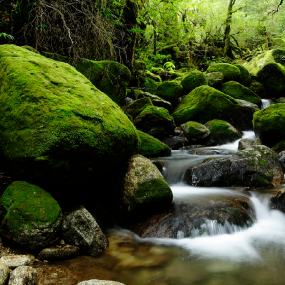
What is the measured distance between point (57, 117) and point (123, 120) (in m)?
1.20

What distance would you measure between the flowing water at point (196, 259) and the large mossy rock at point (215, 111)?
5955 mm

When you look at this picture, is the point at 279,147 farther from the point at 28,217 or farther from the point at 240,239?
the point at 28,217

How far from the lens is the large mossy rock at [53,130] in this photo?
3045 mm

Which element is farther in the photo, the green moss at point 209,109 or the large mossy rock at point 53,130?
the green moss at point 209,109

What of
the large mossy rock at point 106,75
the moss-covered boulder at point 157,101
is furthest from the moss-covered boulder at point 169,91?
the large mossy rock at point 106,75

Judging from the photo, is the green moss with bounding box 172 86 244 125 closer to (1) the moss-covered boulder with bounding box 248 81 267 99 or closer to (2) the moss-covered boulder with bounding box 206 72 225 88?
(2) the moss-covered boulder with bounding box 206 72 225 88

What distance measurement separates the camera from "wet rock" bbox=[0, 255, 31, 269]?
91.4 inches

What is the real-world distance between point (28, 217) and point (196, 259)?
2122 mm

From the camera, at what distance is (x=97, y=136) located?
11.0 ft

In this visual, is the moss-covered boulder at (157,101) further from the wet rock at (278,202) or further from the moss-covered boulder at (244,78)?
the wet rock at (278,202)

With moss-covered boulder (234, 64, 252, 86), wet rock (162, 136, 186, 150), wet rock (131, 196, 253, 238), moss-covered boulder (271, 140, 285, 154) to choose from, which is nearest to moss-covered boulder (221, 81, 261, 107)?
moss-covered boulder (234, 64, 252, 86)

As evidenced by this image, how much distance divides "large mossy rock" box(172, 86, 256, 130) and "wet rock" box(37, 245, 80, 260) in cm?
788

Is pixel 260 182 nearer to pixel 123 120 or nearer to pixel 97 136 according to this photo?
pixel 123 120

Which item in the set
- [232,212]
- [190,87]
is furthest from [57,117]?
[190,87]
